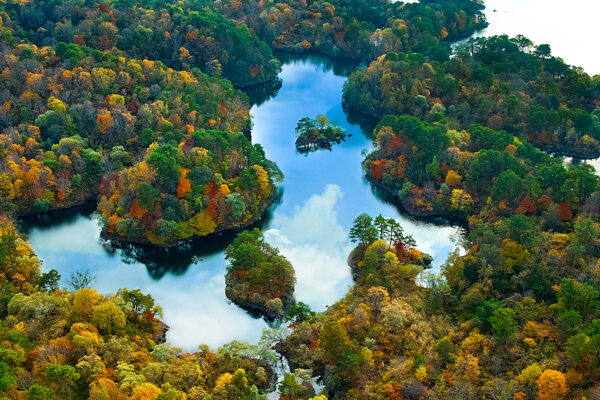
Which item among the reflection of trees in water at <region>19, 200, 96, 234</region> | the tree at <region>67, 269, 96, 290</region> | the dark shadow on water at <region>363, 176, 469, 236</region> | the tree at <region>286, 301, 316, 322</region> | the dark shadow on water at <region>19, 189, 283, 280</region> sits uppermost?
the dark shadow on water at <region>363, 176, 469, 236</region>

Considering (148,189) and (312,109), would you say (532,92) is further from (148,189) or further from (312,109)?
(148,189)

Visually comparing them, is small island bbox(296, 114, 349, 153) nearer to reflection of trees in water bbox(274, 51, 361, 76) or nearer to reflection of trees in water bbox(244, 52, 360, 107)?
reflection of trees in water bbox(244, 52, 360, 107)

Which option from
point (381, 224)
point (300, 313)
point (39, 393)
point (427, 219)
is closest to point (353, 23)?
point (427, 219)

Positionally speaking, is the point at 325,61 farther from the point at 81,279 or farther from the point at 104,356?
the point at 104,356

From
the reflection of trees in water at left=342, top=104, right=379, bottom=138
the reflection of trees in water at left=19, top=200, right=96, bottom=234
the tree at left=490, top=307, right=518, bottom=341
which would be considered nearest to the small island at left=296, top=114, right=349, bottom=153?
the reflection of trees in water at left=342, top=104, right=379, bottom=138

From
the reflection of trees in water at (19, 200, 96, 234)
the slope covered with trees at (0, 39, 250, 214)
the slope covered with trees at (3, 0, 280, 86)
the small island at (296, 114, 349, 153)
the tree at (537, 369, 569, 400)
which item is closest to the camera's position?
the tree at (537, 369, 569, 400)

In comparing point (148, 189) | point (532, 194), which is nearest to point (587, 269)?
point (532, 194)
